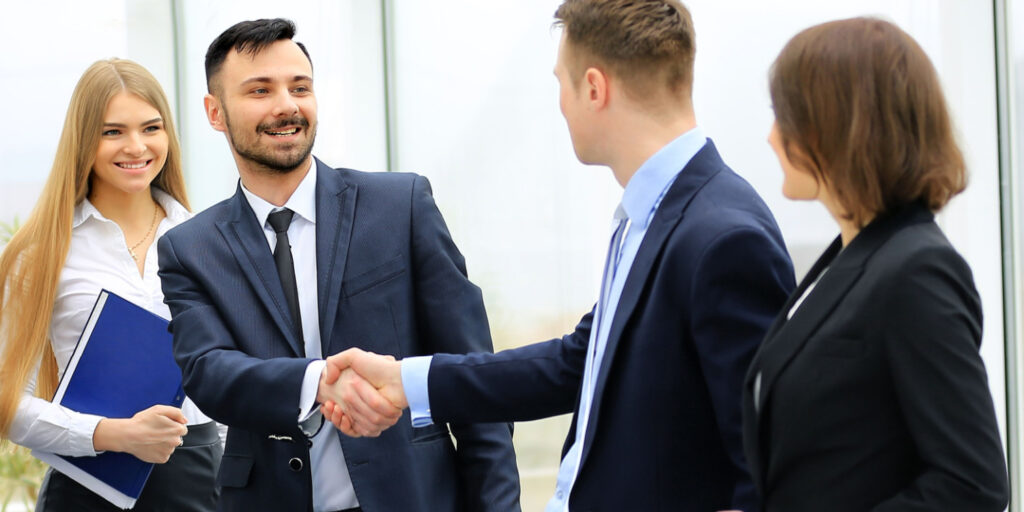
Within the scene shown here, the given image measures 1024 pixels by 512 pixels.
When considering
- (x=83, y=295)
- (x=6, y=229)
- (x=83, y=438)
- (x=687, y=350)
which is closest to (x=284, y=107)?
(x=83, y=295)

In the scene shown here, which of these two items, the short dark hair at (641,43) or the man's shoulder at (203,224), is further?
the man's shoulder at (203,224)

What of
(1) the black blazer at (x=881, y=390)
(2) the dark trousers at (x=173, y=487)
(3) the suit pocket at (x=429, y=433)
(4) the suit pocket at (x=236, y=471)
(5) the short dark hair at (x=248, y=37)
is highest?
(5) the short dark hair at (x=248, y=37)

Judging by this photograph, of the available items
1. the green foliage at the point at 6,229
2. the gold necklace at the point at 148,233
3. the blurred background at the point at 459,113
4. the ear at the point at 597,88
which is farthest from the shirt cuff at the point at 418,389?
the green foliage at the point at 6,229

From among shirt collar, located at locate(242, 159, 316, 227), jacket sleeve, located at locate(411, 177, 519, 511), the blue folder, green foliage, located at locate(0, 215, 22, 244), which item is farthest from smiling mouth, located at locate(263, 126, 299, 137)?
green foliage, located at locate(0, 215, 22, 244)

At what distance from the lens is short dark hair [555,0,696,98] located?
5.41 feet

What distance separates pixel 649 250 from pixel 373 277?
2.41ft

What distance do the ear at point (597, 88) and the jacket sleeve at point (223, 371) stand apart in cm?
76

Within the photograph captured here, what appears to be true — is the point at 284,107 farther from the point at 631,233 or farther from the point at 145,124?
the point at 631,233

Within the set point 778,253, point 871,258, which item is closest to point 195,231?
point 778,253

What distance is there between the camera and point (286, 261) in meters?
2.15

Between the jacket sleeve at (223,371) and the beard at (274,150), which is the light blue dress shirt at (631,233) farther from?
the beard at (274,150)

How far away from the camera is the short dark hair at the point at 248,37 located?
228 centimetres

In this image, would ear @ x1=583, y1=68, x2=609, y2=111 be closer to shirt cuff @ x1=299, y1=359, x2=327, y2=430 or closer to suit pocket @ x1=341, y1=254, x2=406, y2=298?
suit pocket @ x1=341, y1=254, x2=406, y2=298

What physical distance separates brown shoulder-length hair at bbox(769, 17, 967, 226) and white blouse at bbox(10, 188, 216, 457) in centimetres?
195
